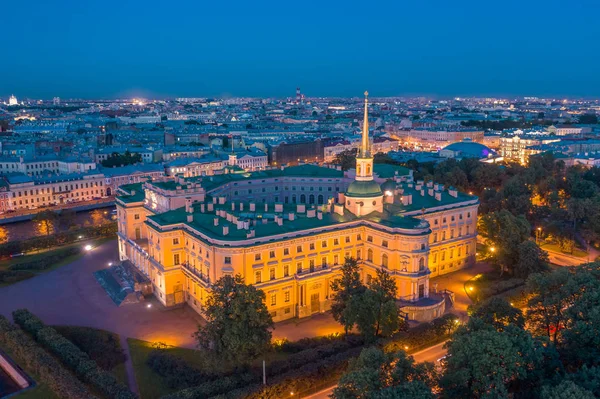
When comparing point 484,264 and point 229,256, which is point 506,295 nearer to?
point 484,264

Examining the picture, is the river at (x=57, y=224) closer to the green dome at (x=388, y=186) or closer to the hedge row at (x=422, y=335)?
the green dome at (x=388, y=186)

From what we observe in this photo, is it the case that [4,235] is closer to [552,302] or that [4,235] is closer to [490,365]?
[490,365]

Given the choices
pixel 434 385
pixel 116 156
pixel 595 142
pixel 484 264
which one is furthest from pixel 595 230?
pixel 116 156

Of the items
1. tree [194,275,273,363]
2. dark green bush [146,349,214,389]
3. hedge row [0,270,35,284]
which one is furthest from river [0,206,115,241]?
tree [194,275,273,363]

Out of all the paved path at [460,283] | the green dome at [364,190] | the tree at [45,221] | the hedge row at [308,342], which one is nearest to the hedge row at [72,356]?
the hedge row at [308,342]

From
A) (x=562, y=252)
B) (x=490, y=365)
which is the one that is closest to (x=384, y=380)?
(x=490, y=365)

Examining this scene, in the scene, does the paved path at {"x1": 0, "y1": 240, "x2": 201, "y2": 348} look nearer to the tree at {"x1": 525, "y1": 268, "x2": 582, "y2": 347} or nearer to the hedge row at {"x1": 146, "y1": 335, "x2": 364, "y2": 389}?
the hedge row at {"x1": 146, "y1": 335, "x2": 364, "y2": 389}
